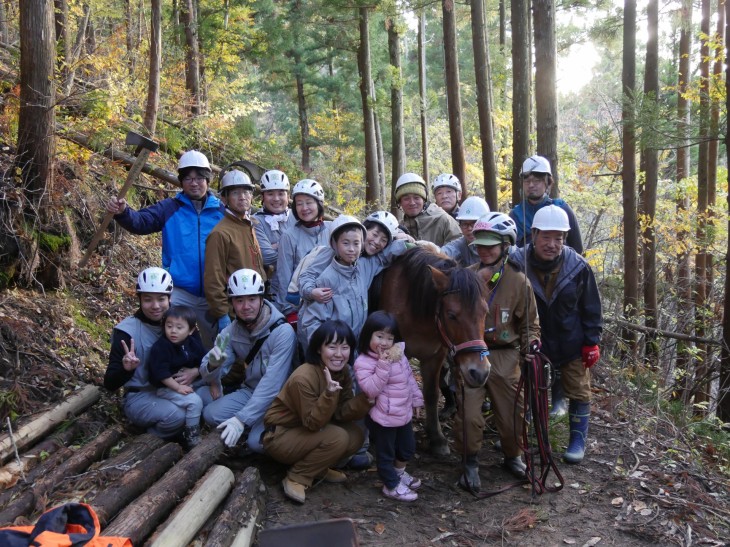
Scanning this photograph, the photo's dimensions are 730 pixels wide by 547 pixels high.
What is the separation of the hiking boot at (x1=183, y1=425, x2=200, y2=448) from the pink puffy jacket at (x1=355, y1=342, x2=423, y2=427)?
71.4 inches

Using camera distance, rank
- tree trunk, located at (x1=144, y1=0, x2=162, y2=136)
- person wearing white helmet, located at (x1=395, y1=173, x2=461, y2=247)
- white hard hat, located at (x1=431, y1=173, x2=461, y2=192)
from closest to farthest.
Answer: person wearing white helmet, located at (x1=395, y1=173, x2=461, y2=247) → white hard hat, located at (x1=431, y1=173, x2=461, y2=192) → tree trunk, located at (x1=144, y1=0, x2=162, y2=136)

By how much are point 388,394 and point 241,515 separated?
4.70 ft

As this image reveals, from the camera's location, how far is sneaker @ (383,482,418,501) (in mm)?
4508

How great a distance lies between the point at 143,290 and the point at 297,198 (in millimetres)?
1765

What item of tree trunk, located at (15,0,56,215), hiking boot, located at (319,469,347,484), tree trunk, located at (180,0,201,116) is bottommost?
hiking boot, located at (319,469,347,484)

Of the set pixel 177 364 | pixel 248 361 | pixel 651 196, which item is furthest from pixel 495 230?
pixel 651 196

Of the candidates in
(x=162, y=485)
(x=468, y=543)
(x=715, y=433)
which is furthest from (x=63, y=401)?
(x=715, y=433)

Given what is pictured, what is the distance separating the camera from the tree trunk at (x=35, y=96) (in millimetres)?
6051

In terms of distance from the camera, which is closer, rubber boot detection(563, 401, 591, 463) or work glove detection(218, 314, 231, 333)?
→ rubber boot detection(563, 401, 591, 463)

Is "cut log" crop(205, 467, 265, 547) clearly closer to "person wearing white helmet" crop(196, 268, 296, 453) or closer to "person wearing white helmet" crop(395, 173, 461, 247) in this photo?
"person wearing white helmet" crop(196, 268, 296, 453)

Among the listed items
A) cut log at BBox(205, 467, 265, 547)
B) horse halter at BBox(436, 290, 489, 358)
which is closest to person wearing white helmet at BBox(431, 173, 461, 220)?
horse halter at BBox(436, 290, 489, 358)

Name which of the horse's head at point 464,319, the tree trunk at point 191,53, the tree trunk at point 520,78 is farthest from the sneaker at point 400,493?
the tree trunk at point 191,53

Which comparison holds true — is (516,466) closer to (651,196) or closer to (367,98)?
(651,196)

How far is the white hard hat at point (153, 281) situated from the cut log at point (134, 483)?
143 centimetres
